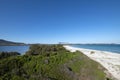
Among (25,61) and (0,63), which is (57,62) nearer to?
(25,61)

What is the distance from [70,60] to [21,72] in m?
6.28

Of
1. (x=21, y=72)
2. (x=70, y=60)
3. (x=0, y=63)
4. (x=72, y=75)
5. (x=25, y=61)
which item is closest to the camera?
(x=21, y=72)

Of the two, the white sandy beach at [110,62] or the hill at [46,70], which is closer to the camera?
the hill at [46,70]

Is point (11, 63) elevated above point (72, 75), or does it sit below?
above

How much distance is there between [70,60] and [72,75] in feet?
11.7

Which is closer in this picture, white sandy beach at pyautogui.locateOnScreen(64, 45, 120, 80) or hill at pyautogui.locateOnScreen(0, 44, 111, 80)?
hill at pyautogui.locateOnScreen(0, 44, 111, 80)

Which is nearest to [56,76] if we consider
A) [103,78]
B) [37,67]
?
[37,67]

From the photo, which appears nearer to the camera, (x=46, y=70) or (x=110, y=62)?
(x=46, y=70)

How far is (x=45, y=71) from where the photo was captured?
38.1ft

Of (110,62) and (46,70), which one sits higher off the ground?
(46,70)

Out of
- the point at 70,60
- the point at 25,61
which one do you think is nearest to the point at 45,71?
the point at 25,61

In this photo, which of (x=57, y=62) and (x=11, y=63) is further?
(x=57, y=62)

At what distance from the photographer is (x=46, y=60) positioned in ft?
44.8

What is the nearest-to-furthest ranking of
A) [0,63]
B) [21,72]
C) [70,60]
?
[21,72] → [0,63] → [70,60]
